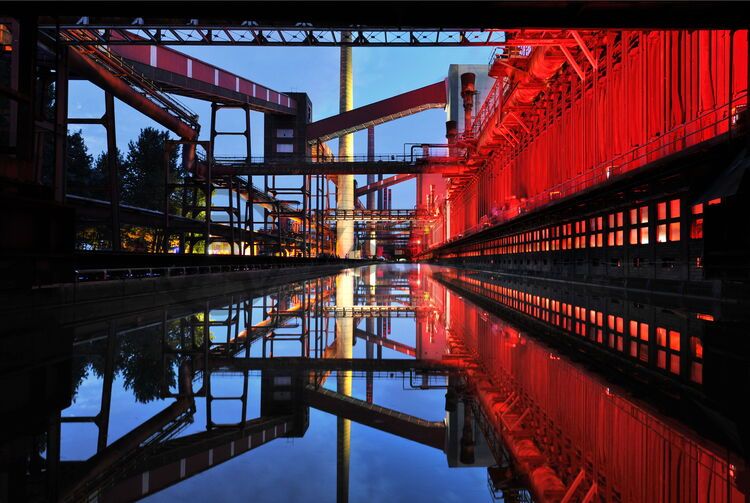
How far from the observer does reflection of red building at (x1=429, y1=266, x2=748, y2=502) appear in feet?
8.98

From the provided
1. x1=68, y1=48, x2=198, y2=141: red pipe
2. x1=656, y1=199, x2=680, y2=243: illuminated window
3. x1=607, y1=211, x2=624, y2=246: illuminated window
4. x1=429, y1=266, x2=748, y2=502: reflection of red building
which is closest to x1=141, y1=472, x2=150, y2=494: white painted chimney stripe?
x1=429, y1=266, x2=748, y2=502: reflection of red building

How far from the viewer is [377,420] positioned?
4062mm

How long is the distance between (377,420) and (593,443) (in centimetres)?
159

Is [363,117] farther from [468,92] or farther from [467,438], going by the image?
[467,438]

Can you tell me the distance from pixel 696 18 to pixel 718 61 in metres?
6.76

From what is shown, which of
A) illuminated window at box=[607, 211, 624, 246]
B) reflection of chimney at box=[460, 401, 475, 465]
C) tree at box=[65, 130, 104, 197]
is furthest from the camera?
tree at box=[65, 130, 104, 197]

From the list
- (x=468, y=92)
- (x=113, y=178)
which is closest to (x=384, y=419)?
(x=113, y=178)

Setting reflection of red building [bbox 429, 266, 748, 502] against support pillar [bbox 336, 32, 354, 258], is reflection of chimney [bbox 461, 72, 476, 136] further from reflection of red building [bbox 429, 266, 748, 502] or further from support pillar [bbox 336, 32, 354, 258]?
reflection of red building [bbox 429, 266, 748, 502]

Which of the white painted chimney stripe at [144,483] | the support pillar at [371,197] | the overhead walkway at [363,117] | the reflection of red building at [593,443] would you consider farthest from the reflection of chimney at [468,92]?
the white painted chimney stripe at [144,483]

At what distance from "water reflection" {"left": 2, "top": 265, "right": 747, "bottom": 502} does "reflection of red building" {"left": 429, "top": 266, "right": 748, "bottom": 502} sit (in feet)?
0.05

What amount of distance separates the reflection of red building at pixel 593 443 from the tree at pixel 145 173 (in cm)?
6101

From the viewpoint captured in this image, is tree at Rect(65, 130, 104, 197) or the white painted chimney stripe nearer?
the white painted chimney stripe

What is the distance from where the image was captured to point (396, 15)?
9.88 meters

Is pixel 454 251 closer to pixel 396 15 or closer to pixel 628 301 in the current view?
pixel 628 301
